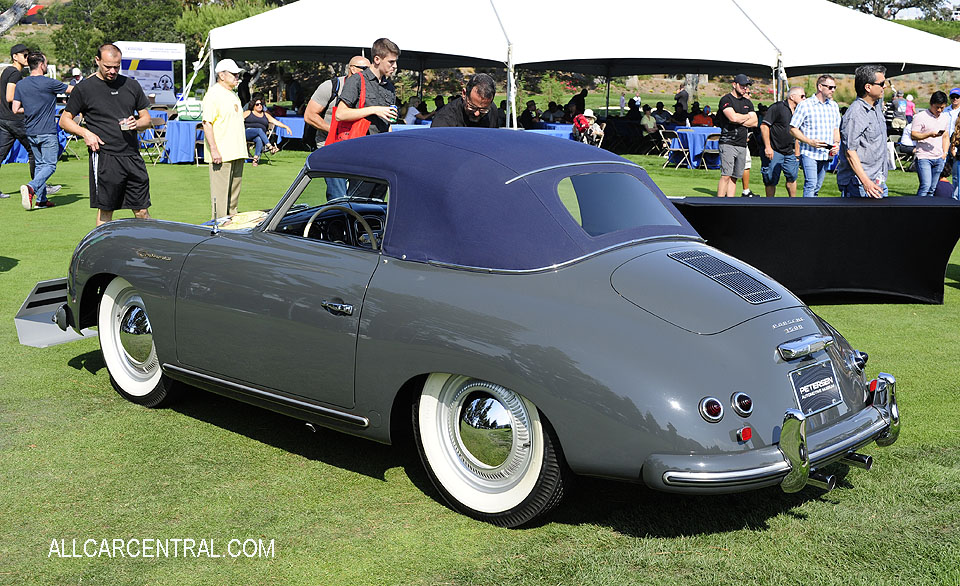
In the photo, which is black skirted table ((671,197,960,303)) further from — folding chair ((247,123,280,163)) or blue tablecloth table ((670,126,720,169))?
folding chair ((247,123,280,163))

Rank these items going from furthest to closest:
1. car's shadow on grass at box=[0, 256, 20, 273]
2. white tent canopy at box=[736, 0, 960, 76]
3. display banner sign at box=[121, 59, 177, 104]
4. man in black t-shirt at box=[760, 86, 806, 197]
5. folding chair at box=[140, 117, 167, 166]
A: display banner sign at box=[121, 59, 177, 104], folding chair at box=[140, 117, 167, 166], white tent canopy at box=[736, 0, 960, 76], man in black t-shirt at box=[760, 86, 806, 197], car's shadow on grass at box=[0, 256, 20, 273]

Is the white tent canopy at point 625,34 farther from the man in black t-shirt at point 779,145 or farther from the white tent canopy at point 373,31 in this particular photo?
the man in black t-shirt at point 779,145

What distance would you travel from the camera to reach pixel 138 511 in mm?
3979

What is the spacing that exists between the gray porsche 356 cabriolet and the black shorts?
3.74 metres

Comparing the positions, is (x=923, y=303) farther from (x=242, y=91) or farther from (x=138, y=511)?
(x=242, y=91)

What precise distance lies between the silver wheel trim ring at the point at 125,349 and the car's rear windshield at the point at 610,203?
2.51 meters

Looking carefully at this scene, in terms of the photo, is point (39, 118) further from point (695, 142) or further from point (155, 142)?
point (695, 142)

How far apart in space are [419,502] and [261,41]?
1838cm

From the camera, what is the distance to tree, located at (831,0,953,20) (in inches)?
3290

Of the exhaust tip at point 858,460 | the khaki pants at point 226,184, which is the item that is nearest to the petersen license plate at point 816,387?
the exhaust tip at point 858,460

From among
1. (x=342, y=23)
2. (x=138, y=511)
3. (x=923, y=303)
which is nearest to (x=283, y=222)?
(x=138, y=511)

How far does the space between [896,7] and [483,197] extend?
95024mm

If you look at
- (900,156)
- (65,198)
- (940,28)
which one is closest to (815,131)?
(65,198)

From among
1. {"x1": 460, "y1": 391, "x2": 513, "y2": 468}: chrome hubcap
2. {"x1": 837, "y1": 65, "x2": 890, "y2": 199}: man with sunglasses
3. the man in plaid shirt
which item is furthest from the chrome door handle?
the man in plaid shirt
